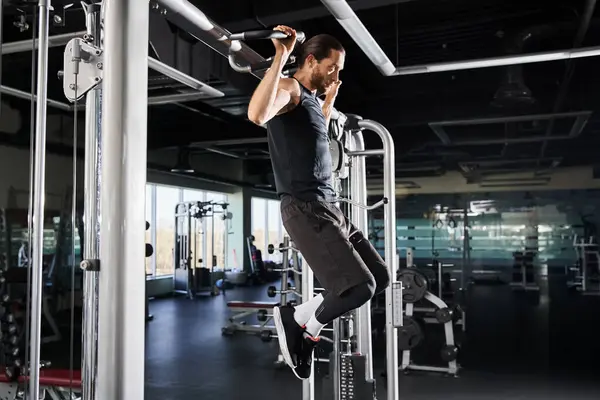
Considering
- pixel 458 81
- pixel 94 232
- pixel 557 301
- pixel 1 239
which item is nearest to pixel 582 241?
pixel 557 301

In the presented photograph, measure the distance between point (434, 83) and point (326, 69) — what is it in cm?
513

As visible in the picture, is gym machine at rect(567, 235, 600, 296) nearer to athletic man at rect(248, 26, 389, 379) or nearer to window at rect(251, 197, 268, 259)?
window at rect(251, 197, 268, 259)

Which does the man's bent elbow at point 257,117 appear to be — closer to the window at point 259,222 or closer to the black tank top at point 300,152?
the black tank top at point 300,152

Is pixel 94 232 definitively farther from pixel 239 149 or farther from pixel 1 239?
pixel 239 149

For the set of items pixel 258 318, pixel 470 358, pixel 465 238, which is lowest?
pixel 470 358

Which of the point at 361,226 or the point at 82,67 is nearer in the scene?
the point at 82,67

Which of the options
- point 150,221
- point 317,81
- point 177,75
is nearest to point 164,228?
point 150,221

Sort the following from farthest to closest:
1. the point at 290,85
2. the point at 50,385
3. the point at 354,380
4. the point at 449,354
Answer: the point at 449,354
the point at 354,380
the point at 50,385
the point at 290,85

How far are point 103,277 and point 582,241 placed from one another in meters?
9.46

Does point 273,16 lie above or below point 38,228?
above

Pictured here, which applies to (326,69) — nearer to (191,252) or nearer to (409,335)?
(409,335)

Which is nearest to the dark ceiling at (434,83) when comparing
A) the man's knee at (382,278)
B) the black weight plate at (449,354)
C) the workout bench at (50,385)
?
the man's knee at (382,278)

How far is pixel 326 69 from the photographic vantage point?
181 centimetres

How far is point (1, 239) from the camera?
6270mm
